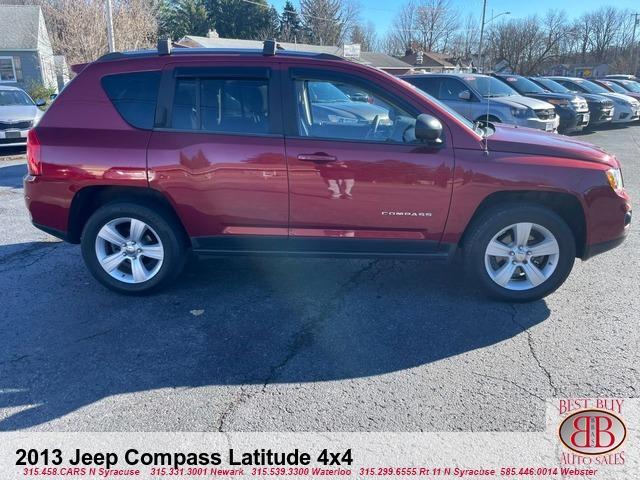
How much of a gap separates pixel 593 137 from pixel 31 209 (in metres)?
16.2

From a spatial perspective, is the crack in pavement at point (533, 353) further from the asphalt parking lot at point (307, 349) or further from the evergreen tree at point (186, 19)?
the evergreen tree at point (186, 19)

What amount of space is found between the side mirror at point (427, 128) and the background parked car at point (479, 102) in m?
7.93

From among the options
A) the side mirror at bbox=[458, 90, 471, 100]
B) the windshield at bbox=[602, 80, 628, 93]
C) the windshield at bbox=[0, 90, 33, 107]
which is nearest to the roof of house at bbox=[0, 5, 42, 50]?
the windshield at bbox=[0, 90, 33, 107]

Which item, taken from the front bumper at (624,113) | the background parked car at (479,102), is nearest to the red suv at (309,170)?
the background parked car at (479,102)

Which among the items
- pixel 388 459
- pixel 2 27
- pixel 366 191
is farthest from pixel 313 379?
pixel 2 27

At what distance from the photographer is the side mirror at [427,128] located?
3.61 meters

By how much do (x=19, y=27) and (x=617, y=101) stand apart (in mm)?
34217

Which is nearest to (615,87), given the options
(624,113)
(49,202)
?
(624,113)

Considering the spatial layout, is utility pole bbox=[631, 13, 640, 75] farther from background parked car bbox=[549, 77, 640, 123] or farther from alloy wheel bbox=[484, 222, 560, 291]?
alloy wheel bbox=[484, 222, 560, 291]

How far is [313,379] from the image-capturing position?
3082mm

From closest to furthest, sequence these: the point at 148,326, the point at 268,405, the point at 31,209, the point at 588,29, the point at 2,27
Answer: the point at 268,405, the point at 148,326, the point at 31,209, the point at 2,27, the point at 588,29

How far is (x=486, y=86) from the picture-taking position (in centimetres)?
1180

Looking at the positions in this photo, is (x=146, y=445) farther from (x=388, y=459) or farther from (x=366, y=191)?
(x=366, y=191)

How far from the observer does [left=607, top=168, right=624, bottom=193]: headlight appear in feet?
12.7
